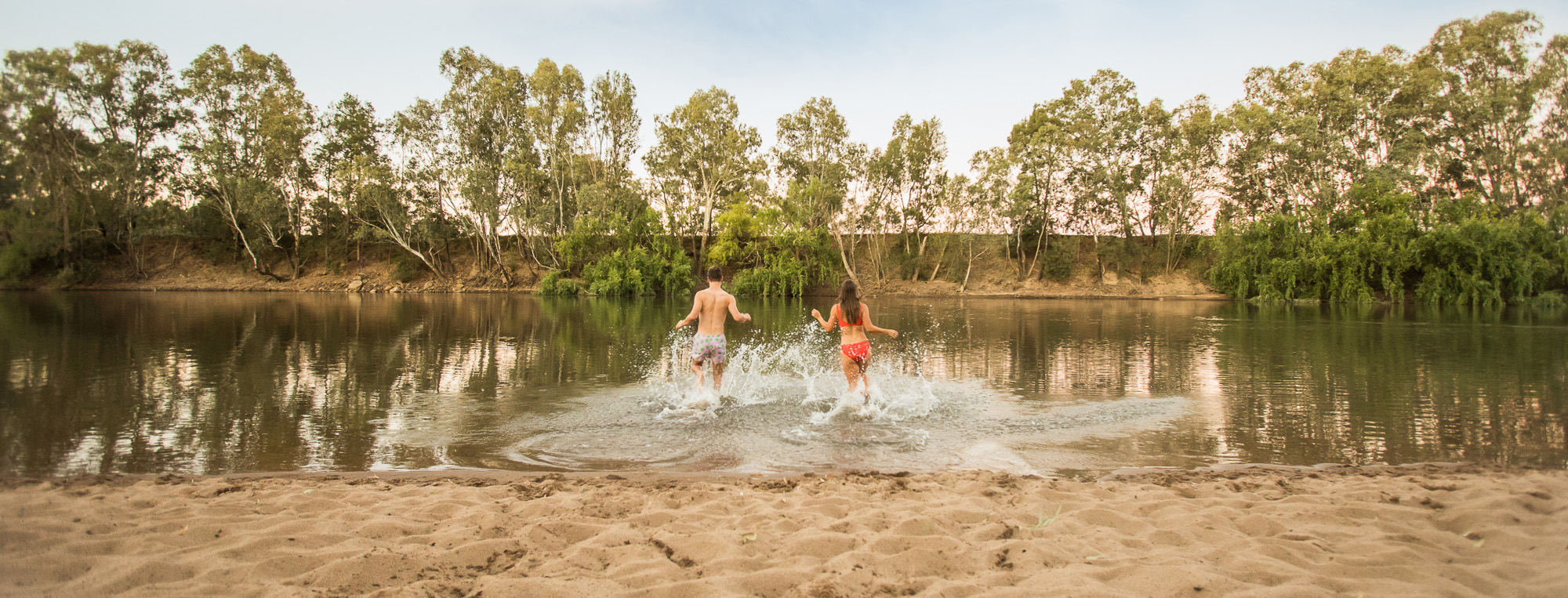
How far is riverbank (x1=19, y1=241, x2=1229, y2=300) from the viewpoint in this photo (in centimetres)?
4569

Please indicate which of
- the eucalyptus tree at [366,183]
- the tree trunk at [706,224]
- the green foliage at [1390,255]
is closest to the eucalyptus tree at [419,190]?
the eucalyptus tree at [366,183]

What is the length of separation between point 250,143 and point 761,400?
5252 centimetres

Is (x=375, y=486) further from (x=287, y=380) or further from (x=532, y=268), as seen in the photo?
(x=532, y=268)

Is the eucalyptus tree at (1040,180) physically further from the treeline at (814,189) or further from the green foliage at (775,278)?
the green foliage at (775,278)

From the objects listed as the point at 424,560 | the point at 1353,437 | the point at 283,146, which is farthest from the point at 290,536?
the point at 283,146

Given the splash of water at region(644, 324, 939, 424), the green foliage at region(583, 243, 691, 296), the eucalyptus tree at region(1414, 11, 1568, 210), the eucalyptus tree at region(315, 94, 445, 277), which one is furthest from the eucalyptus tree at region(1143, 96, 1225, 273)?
the eucalyptus tree at region(315, 94, 445, 277)

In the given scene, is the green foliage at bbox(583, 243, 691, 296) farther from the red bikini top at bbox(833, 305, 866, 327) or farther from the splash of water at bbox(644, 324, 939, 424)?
the red bikini top at bbox(833, 305, 866, 327)

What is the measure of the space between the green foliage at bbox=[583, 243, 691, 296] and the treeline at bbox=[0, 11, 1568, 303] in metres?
0.18

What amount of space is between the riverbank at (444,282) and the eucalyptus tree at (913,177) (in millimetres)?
4218

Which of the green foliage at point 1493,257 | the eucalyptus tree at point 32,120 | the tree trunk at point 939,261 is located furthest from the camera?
the tree trunk at point 939,261

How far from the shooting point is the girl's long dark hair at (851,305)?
9039mm

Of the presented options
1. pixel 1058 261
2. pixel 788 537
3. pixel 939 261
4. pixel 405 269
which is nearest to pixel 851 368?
pixel 788 537

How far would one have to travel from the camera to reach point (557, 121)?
154ft

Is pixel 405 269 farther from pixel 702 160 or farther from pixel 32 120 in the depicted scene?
pixel 32 120
